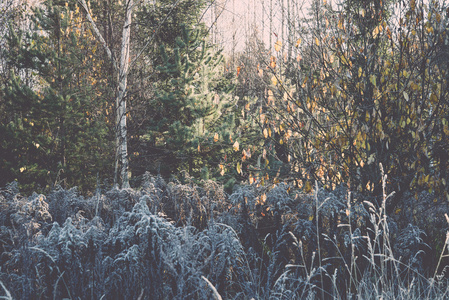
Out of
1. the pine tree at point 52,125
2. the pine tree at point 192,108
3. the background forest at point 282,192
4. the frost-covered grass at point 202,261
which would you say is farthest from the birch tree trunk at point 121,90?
the frost-covered grass at point 202,261

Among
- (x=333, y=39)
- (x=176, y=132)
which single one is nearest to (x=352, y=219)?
(x=333, y=39)

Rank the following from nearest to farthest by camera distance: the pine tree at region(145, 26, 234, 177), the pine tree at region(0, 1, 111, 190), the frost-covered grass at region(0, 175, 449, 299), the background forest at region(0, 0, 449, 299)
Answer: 1. the frost-covered grass at region(0, 175, 449, 299)
2. the background forest at region(0, 0, 449, 299)
3. the pine tree at region(145, 26, 234, 177)
4. the pine tree at region(0, 1, 111, 190)

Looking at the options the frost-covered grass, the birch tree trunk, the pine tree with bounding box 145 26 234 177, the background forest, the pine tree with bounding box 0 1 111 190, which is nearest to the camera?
the frost-covered grass

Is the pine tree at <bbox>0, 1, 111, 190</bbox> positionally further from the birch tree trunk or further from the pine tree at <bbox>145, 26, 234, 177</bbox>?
the pine tree at <bbox>145, 26, 234, 177</bbox>

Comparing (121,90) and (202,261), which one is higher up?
(121,90)

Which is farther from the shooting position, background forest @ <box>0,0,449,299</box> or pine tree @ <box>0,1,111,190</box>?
pine tree @ <box>0,1,111,190</box>

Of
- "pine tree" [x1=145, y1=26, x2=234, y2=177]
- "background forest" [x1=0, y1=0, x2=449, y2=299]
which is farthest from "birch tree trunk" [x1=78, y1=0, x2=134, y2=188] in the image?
"pine tree" [x1=145, y1=26, x2=234, y2=177]

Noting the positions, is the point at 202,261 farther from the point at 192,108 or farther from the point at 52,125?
the point at 52,125

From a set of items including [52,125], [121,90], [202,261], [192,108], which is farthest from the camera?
[52,125]

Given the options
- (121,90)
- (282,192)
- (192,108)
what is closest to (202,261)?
(282,192)

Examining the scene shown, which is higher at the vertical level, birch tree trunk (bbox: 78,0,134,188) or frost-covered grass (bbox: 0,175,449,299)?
birch tree trunk (bbox: 78,0,134,188)

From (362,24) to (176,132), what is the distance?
4.05m

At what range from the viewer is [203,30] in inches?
315

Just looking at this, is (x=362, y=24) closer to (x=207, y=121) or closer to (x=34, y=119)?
(x=207, y=121)
